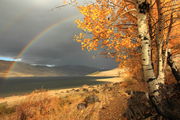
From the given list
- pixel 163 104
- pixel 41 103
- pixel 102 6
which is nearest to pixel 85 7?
pixel 102 6

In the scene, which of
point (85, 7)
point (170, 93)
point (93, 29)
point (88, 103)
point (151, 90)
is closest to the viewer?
point (151, 90)

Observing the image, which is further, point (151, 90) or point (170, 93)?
point (170, 93)

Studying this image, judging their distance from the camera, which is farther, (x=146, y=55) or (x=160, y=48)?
(x=160, y=48)

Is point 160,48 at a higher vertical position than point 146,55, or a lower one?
higher

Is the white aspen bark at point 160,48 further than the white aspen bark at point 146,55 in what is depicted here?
Yes

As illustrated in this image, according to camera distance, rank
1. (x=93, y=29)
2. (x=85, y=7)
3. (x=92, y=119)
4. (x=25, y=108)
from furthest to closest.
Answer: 1. (x=25, y=108)
2. (x=92, y=119)
3. (x=85, y=7)
4. (x=93, y=29)

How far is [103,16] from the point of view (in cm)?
577

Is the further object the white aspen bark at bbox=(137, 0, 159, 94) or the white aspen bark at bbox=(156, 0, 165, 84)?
the white aspen bark at bbox=(156, 0, 165, 84)

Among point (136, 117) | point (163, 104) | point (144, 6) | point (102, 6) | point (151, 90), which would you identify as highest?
point (102, 6)

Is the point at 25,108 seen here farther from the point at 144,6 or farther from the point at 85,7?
the point at 144,6

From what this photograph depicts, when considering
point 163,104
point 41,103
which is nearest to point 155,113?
point 163,104

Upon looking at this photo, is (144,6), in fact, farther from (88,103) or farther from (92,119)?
(88,103)

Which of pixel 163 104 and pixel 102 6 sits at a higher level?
pixel 102 6

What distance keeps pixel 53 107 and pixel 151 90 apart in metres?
9.03
